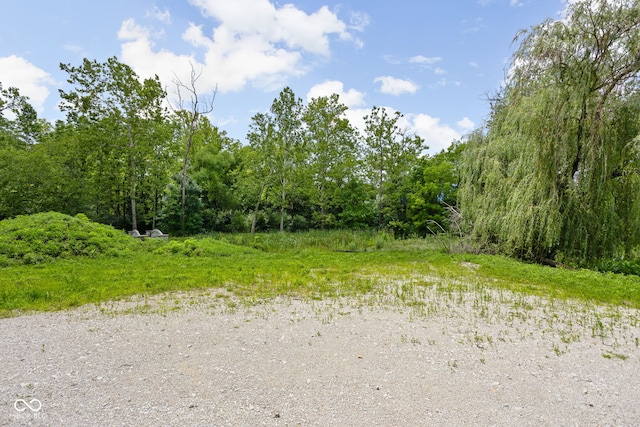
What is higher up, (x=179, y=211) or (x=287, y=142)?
(x=287, y=142)

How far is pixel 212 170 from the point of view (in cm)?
2042

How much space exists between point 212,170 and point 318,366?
18.9 m

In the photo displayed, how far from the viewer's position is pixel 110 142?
15688mm

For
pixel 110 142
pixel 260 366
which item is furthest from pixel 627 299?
pixel 110 142

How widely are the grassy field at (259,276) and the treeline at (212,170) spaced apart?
524 cm

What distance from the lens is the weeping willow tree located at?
8359 mm

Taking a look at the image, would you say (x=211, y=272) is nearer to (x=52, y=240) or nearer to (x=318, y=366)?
(x=52, y=240)

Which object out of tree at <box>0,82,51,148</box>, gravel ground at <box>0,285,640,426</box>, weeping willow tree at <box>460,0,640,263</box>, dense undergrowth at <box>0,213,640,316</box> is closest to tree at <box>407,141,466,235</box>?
dense undergrowth at <box>0,213,640,316</box>

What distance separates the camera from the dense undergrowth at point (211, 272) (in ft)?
19.1

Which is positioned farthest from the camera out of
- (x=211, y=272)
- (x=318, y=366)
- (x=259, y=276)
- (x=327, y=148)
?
(x=327, y=148)

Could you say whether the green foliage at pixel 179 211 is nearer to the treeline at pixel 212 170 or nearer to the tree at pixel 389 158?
the treeline at pixel 212 170

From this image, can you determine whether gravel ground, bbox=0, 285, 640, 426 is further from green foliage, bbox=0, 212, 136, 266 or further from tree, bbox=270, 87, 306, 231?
tree, bbox=270, 87, 306, 231

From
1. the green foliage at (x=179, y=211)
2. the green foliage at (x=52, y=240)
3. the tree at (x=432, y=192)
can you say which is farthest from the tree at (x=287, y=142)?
the green foliage at (x=52, y=240)

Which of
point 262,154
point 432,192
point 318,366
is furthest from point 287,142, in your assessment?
point 318,366
